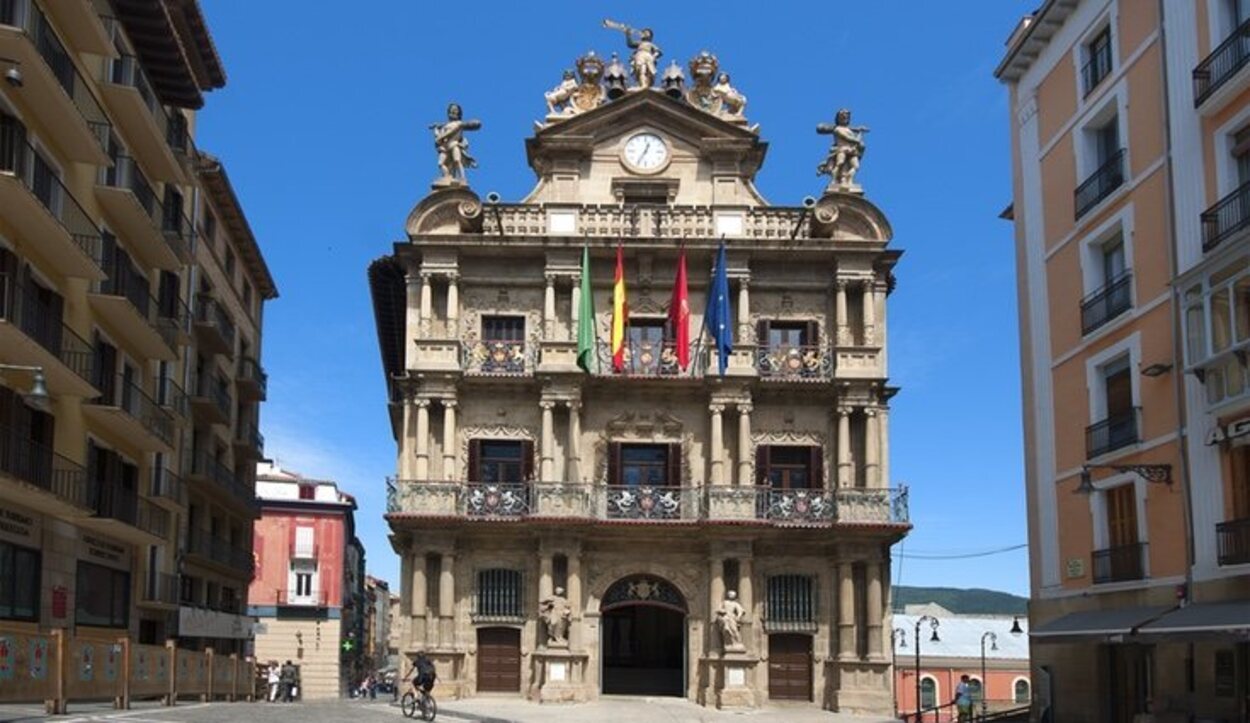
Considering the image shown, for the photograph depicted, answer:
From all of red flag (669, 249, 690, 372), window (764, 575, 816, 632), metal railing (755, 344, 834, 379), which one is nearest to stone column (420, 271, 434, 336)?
red flag (669, 249, 690, 372)

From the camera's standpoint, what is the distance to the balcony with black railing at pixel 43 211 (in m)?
25.6

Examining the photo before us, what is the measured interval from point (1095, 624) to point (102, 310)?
71.2 ft

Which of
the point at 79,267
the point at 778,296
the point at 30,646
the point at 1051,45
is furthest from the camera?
the point at 778,296

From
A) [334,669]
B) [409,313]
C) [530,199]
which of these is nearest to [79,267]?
[409,313]

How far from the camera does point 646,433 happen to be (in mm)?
41750

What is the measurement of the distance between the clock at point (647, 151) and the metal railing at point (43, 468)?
62.7 feet

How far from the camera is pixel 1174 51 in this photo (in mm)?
26078

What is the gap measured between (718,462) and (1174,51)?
59.9ft

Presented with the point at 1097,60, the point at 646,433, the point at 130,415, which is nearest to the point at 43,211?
the point at 130,415

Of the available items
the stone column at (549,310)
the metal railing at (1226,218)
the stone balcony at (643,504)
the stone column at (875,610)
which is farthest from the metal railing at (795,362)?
the metal railing at (1226,218)

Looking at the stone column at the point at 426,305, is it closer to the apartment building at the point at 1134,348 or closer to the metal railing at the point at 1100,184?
the apartment building at the point at 1134,348

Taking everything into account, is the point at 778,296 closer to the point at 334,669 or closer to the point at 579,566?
the point at 579,566

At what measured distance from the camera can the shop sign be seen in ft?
Result: 76.4

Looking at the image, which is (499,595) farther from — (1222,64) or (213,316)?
(1222,64)
